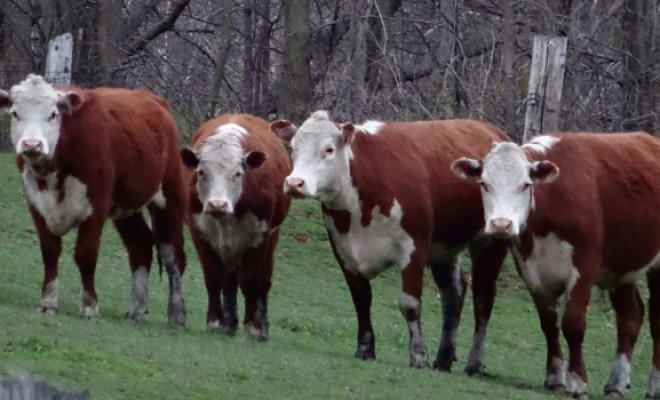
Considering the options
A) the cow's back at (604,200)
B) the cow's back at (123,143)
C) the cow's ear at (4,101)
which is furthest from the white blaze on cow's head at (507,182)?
the cow's ear at (4,101)

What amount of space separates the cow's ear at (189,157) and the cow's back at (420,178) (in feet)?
5.15

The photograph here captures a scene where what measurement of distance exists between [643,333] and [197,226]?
759 centimetres

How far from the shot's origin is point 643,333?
19156 mm

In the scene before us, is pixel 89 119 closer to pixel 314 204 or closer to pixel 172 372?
pixel 172 372

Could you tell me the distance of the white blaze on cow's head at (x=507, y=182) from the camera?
11797 millimetres

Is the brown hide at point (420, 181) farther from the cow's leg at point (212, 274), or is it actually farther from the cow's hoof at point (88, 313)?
the cow's hoof at point (88, 313)

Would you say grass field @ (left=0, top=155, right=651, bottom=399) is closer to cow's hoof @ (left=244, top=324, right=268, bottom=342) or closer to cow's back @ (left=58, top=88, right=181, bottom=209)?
cow's hoof @ (left=244, top=324, right=268, bottom=342)

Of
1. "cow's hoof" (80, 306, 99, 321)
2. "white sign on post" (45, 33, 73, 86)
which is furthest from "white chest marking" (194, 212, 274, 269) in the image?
"white sign on post" (45, 33, 73, 86)

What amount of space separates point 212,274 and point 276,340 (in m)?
1.17

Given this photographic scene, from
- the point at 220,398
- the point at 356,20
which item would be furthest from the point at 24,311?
the point at 356,20

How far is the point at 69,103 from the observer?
13.3 metres

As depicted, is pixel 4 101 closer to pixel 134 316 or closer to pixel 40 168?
pixel 40 168

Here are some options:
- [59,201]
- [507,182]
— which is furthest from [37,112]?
[507,182]

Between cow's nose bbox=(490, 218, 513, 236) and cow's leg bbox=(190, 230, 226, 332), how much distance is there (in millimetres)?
3284
